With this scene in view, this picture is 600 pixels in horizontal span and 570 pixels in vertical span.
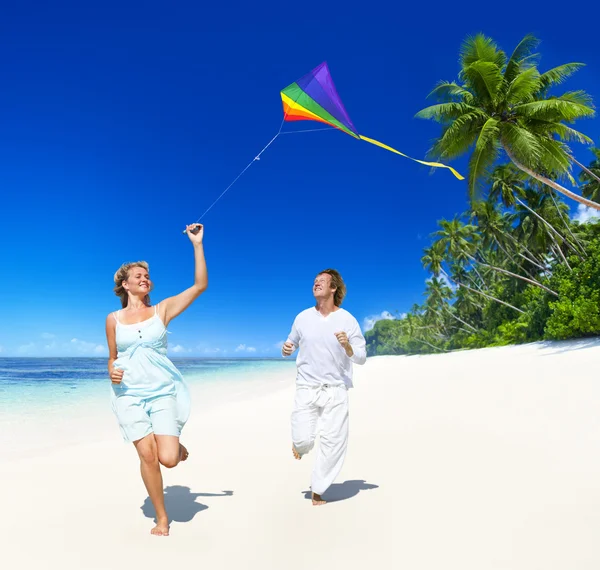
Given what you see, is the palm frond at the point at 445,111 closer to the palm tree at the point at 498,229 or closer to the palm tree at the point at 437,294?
the palm tree at the point at 498,229

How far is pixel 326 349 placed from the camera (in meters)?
4.64

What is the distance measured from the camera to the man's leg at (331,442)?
174 inches

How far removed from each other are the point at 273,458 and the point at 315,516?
2.42 meters

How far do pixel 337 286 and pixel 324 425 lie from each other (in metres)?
1.30

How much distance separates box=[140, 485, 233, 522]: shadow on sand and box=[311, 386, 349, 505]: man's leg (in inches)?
36.9

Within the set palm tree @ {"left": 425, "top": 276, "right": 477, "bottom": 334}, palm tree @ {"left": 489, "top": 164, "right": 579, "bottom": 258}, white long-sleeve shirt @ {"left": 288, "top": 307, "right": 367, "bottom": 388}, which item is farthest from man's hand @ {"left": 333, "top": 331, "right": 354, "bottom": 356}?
palm tree @ {"left": 425, "top": 276, "right": 477, "bottom": 334}

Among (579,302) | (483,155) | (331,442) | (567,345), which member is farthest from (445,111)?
(331,442)

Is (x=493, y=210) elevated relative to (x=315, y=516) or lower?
elevated

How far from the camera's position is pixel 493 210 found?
43.5 m

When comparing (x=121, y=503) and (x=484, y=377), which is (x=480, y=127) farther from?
(x=121, y=503)

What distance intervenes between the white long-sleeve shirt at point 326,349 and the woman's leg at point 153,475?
148 cm

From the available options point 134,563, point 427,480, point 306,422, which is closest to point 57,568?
point 134,563

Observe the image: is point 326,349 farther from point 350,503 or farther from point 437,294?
point 437,294

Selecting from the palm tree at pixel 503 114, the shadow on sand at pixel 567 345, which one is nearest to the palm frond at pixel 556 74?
the palm tree at pixel 503 114
